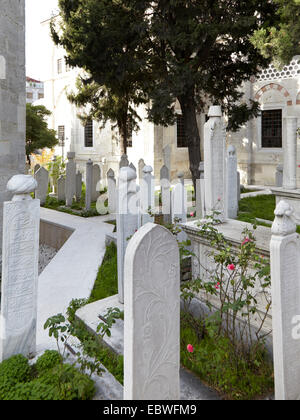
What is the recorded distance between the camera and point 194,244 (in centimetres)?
440

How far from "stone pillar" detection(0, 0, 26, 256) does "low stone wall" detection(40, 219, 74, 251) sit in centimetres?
193

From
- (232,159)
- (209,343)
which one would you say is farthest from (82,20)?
(209,343)

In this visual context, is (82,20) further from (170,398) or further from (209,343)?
(170,398)

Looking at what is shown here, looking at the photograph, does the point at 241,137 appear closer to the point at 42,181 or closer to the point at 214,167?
the point at 42,181

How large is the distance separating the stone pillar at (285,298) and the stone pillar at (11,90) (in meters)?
A: 4.74

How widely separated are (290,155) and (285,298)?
4.91m

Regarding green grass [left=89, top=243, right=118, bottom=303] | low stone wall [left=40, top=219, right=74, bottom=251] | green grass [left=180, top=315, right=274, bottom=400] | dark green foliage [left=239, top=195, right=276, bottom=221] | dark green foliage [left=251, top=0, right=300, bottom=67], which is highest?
dark green foliage [left=251, top=0, right=300, bottom=67]

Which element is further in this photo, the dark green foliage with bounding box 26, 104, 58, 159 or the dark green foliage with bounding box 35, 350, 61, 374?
the dark green foliage with bounding box 26, 104, 58, 159

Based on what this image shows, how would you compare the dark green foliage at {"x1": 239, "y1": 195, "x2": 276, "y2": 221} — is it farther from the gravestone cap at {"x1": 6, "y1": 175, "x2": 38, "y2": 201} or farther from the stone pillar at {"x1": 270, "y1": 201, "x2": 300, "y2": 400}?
the gravestone cap at {"x1": 6, "y1": 175, "x2": 38, "y2": 201}

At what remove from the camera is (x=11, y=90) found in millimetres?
6062

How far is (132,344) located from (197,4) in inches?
377

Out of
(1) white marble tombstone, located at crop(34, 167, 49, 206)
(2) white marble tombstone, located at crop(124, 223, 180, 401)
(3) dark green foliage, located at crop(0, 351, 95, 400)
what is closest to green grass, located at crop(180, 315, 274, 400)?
(2) white marble tombstone, located at crop(124, 223, 180, 401)

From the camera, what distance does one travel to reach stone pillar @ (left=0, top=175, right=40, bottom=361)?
283 cm

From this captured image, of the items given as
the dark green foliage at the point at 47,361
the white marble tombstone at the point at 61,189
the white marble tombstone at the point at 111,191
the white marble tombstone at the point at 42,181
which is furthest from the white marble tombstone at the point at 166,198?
the dark green foliage at the point at 47,361
